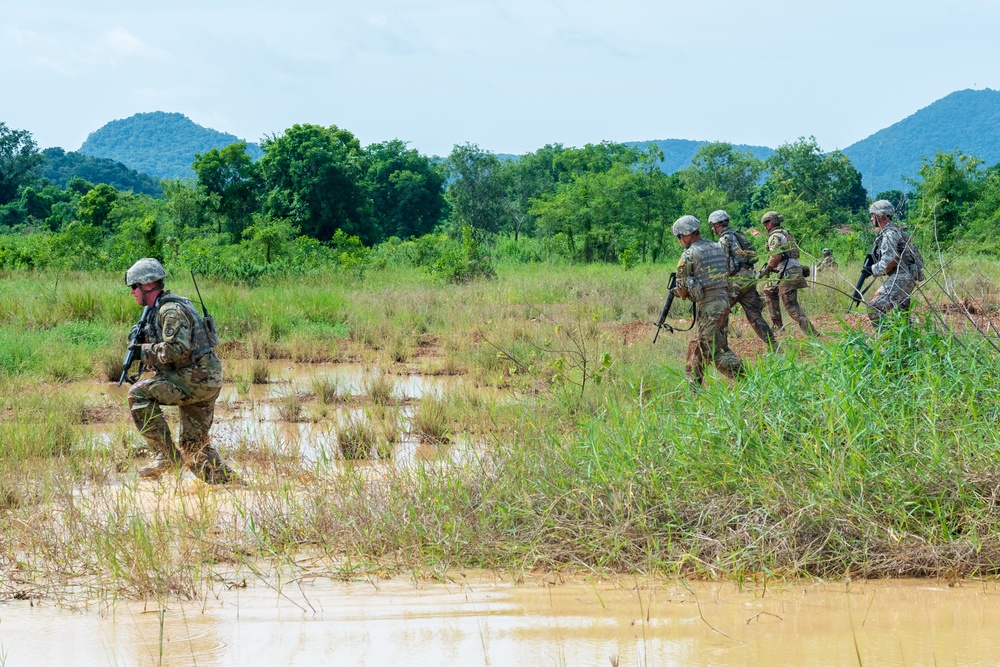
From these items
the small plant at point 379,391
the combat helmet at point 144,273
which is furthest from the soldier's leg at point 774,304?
the combat helmet at point 144,273

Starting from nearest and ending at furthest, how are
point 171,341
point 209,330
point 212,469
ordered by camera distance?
point 212,469, point 171,341, point 209,330

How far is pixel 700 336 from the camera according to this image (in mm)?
8891

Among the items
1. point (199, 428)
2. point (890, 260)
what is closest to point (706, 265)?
point (890, 260)

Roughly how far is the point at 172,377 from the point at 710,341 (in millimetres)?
4470

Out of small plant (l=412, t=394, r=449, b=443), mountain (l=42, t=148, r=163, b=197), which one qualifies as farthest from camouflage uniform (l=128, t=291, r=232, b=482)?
mountain (l=42, t=148, r=163, b=197)

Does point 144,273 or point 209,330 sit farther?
point 209,330

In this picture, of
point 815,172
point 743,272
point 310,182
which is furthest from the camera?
point 815,172

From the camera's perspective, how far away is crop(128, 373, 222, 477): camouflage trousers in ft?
23.4

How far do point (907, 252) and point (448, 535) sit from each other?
5.91 m

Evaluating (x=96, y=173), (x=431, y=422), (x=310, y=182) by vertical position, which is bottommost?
(x=431, y=422)

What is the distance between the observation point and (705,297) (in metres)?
8.94

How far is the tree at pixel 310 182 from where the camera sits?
43781 mm

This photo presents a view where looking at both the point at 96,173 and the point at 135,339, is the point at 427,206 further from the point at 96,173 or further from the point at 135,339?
the point at 96,173

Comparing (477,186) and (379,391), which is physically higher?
(477,186)
